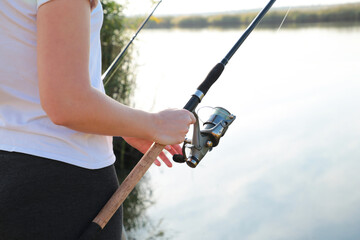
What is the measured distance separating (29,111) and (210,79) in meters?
0.49

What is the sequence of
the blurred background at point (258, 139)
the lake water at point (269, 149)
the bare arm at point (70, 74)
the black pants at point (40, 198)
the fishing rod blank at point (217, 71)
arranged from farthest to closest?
1. the lake water at point (269, 149)
2. the blurred background at point (258, 139)
3. the fishing rod blank at point (217, 71)
4. the black pants at point (40, 198)
5. the bare arm at point (70, 74)

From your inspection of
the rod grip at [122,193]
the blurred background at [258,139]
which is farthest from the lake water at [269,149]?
the rod grip at [122,193]

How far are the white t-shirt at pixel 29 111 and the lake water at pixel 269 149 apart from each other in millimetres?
1115

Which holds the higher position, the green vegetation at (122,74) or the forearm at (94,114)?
the forearm at (94,114)

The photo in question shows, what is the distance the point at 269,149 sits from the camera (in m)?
5.00

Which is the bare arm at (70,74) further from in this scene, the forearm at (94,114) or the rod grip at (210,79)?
the rod grip at (210,79)

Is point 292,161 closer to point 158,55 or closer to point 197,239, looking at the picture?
point 197,239

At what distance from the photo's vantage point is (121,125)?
28.3 inches

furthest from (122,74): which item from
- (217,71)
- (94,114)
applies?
(94,114)

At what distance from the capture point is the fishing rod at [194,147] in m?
0.80

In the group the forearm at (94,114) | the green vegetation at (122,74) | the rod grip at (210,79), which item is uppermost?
the rod grip at (210,79)

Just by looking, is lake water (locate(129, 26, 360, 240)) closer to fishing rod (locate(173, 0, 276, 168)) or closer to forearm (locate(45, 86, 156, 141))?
fishing rod (locate(173, 0, 276, 168))

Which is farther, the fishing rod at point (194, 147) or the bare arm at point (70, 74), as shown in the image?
the fishing rod at point (194, 147)

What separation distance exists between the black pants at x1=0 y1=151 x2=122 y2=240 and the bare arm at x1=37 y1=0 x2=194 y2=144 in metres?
0.11
